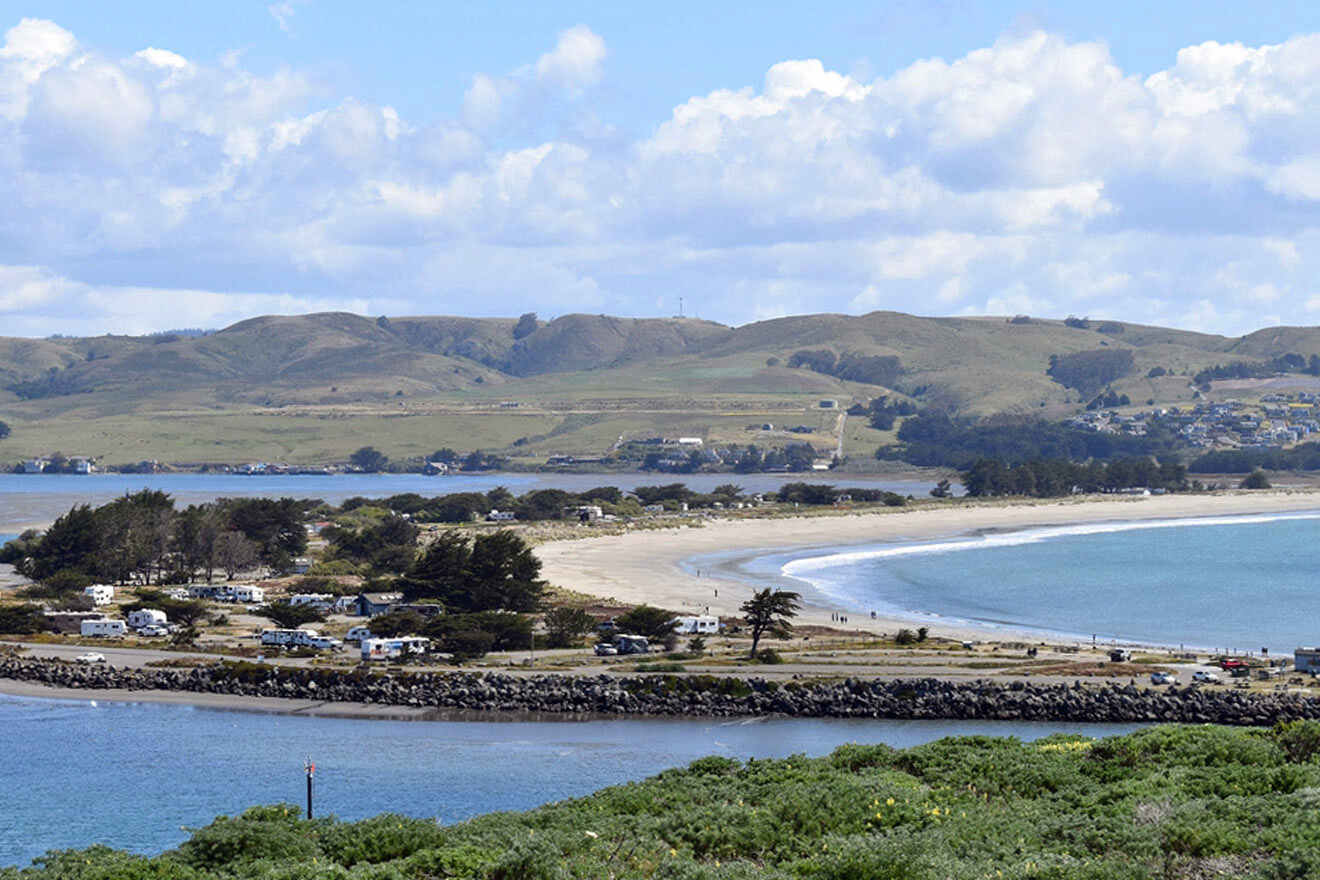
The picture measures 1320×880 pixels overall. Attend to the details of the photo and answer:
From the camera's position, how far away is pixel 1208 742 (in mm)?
26359

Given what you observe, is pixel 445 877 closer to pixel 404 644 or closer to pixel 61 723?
pixel 61 723

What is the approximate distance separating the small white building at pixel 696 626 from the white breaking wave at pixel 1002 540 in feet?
87.7

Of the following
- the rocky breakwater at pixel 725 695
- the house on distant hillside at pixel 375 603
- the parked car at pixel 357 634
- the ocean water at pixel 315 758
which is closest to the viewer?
the ocean water at pixel 315 758

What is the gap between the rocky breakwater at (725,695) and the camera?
1837 inches

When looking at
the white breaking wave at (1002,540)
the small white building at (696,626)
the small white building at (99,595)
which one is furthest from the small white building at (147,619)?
the white breaking wave at (1002,540)

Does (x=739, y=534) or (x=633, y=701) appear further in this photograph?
(x=739, y=534)

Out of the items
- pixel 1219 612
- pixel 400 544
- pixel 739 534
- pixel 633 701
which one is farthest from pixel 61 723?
pixel 739 534

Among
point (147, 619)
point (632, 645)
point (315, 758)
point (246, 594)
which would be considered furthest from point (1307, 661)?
point (246, 594)

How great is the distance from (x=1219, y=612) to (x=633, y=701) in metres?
44.1

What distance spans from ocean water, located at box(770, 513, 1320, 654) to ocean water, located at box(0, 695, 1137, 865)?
29.8m

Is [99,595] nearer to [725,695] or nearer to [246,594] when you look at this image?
[246,594]

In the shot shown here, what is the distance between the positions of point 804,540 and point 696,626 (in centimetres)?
6362

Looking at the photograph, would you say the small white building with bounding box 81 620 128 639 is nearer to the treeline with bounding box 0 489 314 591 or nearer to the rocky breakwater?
the rocky breakwater

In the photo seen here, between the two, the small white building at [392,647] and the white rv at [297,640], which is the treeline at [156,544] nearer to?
the white rv at [297,640]
